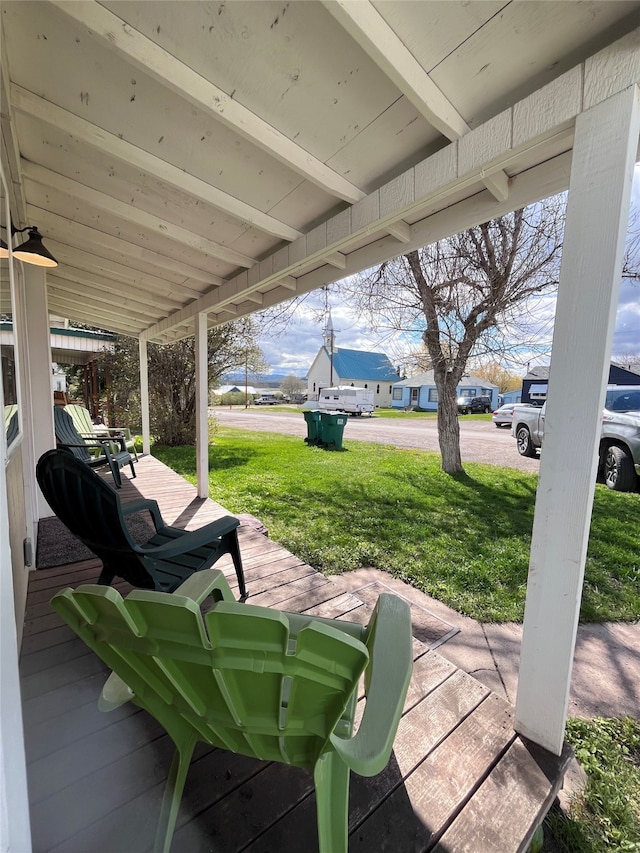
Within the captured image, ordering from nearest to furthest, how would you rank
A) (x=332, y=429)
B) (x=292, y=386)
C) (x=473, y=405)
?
(x=332, y=429), (x=473, y=405), (x=292, y=386)

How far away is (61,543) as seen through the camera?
3.07m

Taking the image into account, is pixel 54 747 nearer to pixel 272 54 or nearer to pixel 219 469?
pixel 272 54

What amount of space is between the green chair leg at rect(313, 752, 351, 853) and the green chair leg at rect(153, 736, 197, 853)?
0.38m

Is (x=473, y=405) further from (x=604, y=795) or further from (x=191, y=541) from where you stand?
(x=191, y=541)

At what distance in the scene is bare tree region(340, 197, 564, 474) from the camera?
5.52 meters

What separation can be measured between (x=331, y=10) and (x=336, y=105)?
44cm

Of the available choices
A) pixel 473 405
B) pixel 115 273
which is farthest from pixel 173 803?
pixel 473 405

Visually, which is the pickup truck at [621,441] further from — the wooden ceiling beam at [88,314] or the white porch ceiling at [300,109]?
the wooden ceiling beam at [88,314]

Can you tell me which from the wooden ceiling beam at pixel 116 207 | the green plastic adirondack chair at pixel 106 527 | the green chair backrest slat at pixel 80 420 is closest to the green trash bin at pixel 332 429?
the green chair backrest slat at pixel 80 420

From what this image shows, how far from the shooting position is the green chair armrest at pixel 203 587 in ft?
4.06

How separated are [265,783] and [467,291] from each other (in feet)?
21.8

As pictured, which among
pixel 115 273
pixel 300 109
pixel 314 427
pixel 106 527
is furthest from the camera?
pixel 314 427

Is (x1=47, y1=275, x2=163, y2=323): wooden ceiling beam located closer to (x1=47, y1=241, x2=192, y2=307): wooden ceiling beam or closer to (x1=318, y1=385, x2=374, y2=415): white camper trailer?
(x1=47, y1=241, x2=192, y2=307): wooden ceiling beam

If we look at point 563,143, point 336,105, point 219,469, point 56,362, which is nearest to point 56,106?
point 336,105
